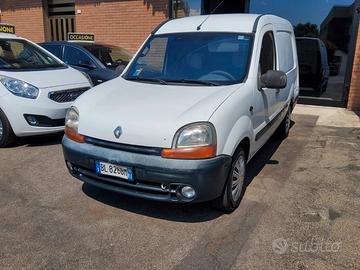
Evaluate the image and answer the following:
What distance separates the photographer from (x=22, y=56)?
642 cm

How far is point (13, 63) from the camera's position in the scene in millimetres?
6012

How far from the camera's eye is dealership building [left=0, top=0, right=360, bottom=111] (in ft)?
27.9

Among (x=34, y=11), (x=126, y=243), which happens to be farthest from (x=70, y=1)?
(x=126, y=243)

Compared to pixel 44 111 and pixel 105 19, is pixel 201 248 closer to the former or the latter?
pixel 44 111

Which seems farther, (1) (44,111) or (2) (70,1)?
(2) (70,1)

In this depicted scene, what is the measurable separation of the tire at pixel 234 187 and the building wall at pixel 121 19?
7285 mm

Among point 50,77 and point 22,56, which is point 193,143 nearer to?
point 50,77

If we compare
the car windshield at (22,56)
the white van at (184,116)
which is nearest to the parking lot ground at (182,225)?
the white van at (184,116)

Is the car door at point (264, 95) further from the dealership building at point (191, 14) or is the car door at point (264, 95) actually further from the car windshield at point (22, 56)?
the dealership building at point (191, 14)

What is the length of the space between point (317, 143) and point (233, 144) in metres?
3.33

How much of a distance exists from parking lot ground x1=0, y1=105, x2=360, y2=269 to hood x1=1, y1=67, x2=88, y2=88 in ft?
4.01

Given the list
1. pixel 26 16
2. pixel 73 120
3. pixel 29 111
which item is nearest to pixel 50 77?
pixel 29 111
